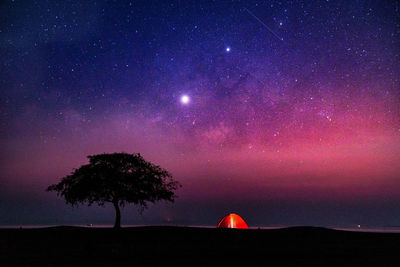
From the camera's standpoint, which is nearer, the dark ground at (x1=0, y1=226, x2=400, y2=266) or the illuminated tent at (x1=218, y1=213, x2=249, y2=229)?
the dark ground at (x1=0, y1=226, x2=400, y2=266)

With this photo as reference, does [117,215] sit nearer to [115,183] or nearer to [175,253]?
[115,183]

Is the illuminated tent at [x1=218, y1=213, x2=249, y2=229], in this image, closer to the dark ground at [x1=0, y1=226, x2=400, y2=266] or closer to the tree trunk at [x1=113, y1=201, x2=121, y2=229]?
the tree trunk at [x1=113, y1=201, x2=121, y2=229]

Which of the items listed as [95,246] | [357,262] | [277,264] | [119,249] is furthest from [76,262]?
[357,262]

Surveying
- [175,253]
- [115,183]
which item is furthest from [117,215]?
[175,253]

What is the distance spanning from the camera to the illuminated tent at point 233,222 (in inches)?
1645

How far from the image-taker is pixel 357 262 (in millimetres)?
16391

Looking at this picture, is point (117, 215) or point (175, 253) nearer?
point (175, 253)

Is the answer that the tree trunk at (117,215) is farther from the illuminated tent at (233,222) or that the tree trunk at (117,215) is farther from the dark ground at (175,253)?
the illuminated tent at (233,222)

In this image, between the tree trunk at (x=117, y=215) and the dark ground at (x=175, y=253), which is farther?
the tree trunk at (x=117, y=215)

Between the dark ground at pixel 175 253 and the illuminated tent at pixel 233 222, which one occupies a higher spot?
the illuminated tent at pixel 233 222

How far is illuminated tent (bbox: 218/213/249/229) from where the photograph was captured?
41.8 metres

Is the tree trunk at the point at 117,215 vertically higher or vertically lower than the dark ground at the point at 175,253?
higher

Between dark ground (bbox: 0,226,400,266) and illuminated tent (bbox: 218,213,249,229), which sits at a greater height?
illuminated tent (bbox: 218,213,249,229)

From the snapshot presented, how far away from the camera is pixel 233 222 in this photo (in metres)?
41.9
